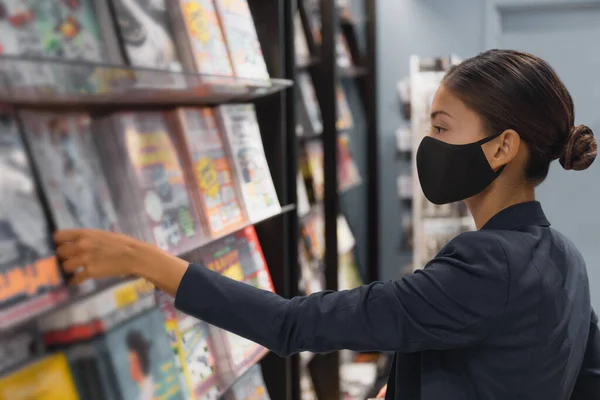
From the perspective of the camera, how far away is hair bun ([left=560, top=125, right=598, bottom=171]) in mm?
1335

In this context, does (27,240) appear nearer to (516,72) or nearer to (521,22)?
(516,72)

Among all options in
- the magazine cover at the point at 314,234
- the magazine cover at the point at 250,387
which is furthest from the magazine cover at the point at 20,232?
the magazine cover at the point at 314,234

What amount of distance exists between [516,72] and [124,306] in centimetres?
90

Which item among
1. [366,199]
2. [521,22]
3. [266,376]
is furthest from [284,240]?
[521,22]

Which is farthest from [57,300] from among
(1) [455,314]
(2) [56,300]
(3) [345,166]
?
(3) [345,166]

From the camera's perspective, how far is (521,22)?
4371mm

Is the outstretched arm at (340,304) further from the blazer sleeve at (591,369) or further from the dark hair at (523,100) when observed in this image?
the blazer sleeve at (591,369)

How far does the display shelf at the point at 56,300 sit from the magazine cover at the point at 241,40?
2.41 ft

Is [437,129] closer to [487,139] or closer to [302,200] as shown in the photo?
[487,139]

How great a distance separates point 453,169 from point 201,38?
0.75 metres

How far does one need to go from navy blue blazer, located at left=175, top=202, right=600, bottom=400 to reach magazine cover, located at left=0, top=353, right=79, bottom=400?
244 millimetres

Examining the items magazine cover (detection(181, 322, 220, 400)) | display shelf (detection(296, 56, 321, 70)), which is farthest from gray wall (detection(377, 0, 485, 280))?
magazine cover (detection(181, 322, 220, 400))

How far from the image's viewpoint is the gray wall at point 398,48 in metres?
4.43

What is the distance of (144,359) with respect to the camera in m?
1.36
